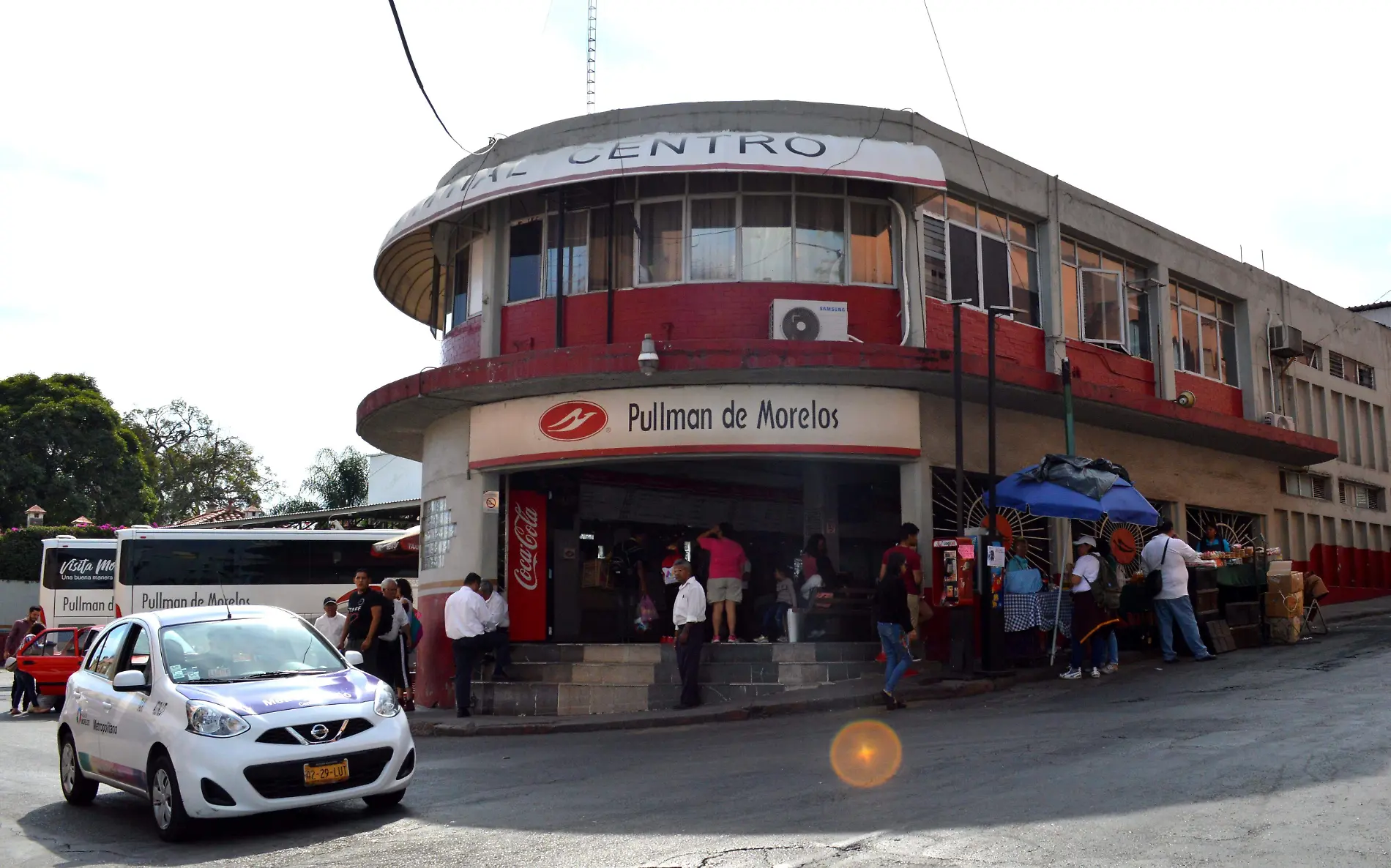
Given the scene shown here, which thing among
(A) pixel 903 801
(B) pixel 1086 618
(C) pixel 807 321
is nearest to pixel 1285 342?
(B) pixel 1086 618

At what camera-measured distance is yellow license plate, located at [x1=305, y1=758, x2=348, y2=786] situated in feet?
28.2

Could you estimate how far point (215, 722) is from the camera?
860cm

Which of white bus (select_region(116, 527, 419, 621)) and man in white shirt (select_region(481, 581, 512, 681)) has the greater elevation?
white bus (select_region(116, 527, 419, 621))

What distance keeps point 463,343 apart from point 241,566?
13.7 meters

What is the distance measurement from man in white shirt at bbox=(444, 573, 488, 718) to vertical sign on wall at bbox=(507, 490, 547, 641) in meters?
2.19

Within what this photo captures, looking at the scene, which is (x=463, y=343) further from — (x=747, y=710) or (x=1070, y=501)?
(x=1070, y=501)

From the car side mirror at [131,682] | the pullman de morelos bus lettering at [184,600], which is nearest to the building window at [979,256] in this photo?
the car side mirror at [131,682]

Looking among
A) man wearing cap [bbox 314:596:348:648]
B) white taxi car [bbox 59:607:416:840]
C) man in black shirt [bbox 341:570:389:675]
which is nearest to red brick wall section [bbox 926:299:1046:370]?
man in black shirt [bbox 341:570:389:675]

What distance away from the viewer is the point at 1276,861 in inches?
250

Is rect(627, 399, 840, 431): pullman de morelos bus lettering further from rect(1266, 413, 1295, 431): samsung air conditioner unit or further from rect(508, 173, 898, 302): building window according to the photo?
rect(1266, 413, 1295, 431): samsung air conditioner unit

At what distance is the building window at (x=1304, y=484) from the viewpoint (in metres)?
27.0

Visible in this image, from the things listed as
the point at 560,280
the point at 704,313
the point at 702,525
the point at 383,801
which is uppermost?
the point at 560,280

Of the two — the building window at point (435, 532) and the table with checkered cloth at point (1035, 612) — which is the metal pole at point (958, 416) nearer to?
the table with checkered cloth at point (1035, 612)

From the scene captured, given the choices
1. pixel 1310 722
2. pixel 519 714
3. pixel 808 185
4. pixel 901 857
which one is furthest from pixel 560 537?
pixel 901 857
